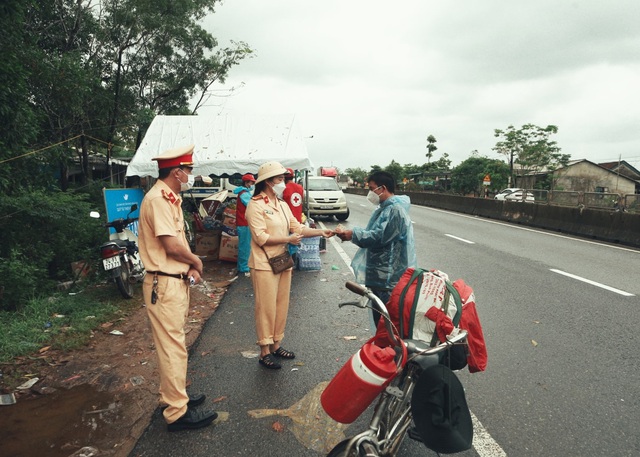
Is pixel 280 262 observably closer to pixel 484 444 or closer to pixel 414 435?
pixel 414 435

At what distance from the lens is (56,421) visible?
3.14 meters

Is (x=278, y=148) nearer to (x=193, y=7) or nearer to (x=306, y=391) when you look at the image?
(x=306, y=391)

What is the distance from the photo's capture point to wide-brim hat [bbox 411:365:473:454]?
1.95m

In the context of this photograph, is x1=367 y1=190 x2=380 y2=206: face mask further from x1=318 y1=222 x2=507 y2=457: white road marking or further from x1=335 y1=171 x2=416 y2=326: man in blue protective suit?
x1=318 y1=222 x2=507 y2=457: white road marking

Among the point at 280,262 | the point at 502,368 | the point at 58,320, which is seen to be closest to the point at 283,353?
the point at 280,262

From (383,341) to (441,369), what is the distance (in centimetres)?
46

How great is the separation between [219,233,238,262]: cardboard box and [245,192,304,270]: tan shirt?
191 inches

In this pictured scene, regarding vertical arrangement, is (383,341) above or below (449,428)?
above

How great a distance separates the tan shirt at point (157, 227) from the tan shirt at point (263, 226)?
0.91 m

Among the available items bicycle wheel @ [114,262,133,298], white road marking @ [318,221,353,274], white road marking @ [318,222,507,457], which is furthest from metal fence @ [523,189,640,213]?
bicycle wheel @ [114,262,133,298]

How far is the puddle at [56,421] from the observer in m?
2.82

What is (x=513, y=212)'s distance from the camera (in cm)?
1864

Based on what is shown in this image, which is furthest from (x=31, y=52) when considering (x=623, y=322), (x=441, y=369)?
(x=623, y=322)

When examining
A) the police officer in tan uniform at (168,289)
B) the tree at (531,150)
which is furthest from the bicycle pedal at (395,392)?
the tree at (531,150)
